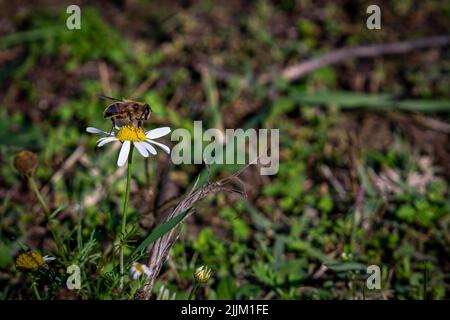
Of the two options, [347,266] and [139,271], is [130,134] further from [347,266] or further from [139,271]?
[347,266]

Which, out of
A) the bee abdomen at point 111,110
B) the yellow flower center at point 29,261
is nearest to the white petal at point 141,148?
the bee abdomen at point 111,110

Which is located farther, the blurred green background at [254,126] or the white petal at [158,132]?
the blurred green background at [254,126]

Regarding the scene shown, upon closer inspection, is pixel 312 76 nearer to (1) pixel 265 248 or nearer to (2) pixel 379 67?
(2) pixel 379 67

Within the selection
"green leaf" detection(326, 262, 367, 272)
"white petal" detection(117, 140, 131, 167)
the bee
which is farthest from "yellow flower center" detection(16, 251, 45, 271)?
"green leaf" detection(326, 262, 367, 272)

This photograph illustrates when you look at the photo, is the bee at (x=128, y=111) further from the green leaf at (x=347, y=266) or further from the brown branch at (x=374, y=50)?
the brown branch at (x=374, y=50)

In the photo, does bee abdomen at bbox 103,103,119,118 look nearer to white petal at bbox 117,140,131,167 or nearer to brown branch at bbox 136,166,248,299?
white petal at bbox 117,140,131,167
